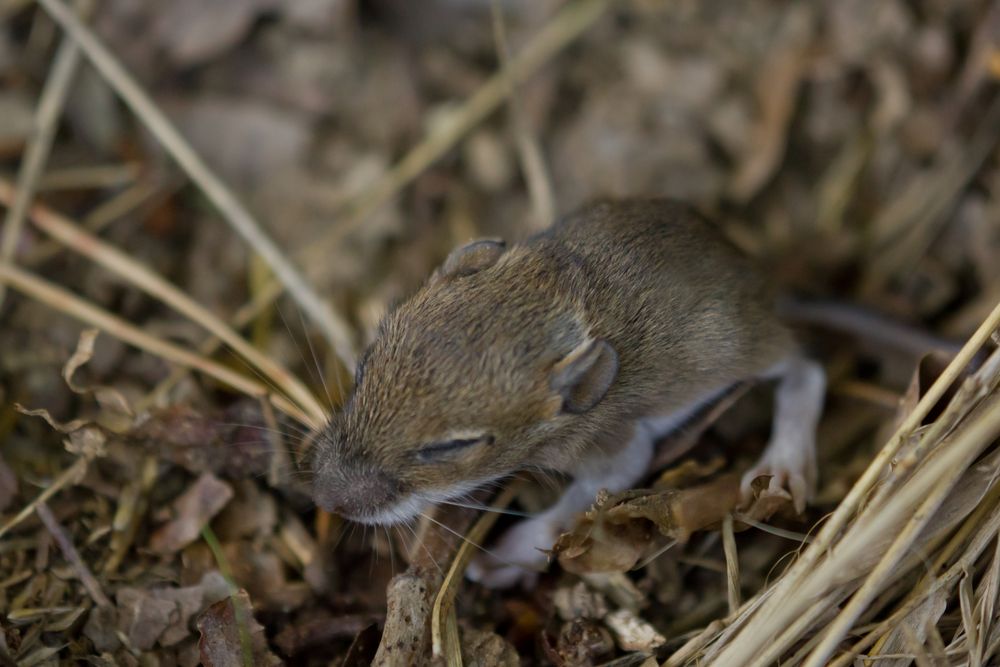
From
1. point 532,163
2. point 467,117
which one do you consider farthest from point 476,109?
point 532,163

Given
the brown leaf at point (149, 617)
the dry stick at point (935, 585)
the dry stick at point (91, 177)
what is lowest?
the dry stick at point (935, 585)

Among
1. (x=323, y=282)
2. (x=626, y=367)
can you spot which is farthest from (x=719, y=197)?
(x=323, y=282)

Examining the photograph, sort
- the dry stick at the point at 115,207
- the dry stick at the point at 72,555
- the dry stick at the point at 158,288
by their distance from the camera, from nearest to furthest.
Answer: the dry stick at the point at 72,555 < the dry stick at the point at 158,288 < the dry stick at the point at 115,207

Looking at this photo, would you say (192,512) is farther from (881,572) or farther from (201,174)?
(881,572)

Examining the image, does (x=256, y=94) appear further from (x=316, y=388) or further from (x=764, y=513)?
(x=764, y=513)

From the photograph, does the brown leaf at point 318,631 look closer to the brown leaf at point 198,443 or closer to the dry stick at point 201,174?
the brown leaf at point 198,443

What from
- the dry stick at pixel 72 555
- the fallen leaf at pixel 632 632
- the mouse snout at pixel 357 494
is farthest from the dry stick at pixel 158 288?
the fallen leaf at pixel 632 632

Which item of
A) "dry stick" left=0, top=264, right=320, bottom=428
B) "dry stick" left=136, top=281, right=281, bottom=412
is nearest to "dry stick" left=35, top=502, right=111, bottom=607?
"dry stick" left=136, top=281, right=281, bottom=412
